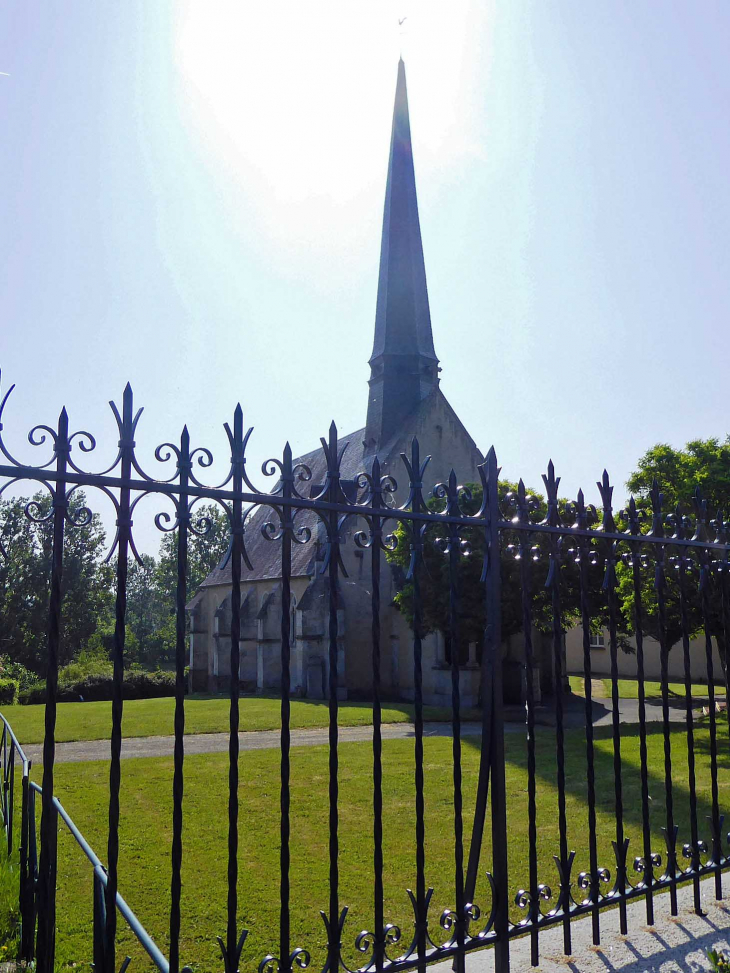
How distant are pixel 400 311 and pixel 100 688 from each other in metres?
18.3

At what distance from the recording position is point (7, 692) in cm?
2403

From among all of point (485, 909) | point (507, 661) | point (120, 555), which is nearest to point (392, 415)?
point (507, 661)

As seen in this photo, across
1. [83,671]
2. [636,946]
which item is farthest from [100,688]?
[636,946]

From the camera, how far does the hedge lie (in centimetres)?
2639

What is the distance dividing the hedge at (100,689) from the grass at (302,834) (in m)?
16.7

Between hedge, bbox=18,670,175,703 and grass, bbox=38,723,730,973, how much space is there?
16730mm

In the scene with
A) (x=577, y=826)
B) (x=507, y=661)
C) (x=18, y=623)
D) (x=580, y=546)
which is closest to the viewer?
(x=580, y=546)

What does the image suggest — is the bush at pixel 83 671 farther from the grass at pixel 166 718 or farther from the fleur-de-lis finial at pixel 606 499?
the fleur-de-lis finial at pixel 606 499

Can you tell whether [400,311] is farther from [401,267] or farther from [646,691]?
[646,691]

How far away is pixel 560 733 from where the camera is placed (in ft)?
12.6

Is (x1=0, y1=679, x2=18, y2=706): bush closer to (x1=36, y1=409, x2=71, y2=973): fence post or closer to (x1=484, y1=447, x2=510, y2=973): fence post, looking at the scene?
(x1=36, y1=409, x2=71, y2=973): fence post

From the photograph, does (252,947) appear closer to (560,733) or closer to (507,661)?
(560,733)

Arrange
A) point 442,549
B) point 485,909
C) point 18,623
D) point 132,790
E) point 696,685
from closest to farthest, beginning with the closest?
1. point 442,549
2. point 485,909
3. point 132,790
4. point 696,685
5. point 18,623

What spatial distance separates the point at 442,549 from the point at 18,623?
44.4 meters
